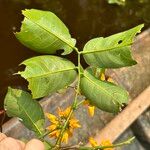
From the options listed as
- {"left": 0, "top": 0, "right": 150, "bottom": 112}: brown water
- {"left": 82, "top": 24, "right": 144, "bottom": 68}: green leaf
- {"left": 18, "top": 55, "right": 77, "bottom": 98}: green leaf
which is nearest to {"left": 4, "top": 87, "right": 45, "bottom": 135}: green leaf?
{"left": 18, "top": 55, "right": 77, "bottom": 98}: green leaf

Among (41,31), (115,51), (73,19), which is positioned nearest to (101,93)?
(115,51)

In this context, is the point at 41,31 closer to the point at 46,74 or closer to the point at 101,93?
the point at 46,74

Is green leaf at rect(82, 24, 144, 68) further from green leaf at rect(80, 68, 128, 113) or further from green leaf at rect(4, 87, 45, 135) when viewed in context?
green leaf at rect(4, 87, 45, 135)

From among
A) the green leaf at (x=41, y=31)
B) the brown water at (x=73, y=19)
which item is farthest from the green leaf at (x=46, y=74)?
the brown water at (x=73, y=19)

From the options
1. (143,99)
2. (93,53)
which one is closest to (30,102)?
(93,53)

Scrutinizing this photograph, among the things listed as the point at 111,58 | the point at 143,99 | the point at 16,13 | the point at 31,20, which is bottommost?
the point at 143,99

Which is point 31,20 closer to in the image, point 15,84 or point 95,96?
point 95,96
